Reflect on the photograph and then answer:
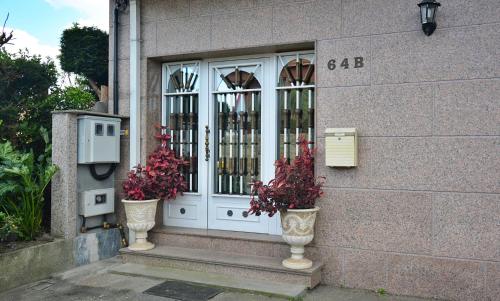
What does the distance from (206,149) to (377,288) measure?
8.62ft

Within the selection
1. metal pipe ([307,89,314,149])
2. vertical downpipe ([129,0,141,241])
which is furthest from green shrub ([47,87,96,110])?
metal pipe ([307,89,314,149])

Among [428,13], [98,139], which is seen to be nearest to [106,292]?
[98,139]

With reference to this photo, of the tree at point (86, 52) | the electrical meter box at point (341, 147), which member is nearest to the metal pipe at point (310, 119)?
the electrical meter box at point (341, 147)

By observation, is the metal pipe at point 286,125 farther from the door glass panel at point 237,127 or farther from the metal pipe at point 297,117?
the door glass panel at point 237,127

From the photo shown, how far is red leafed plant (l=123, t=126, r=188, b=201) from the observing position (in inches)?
208

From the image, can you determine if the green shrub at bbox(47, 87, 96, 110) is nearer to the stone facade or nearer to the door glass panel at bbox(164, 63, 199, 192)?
the door glass panel at bbox(164, 63, 199, 192)

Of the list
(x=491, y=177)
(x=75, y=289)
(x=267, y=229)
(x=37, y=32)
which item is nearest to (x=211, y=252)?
(x=267, y=229)

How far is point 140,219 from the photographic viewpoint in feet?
17.1

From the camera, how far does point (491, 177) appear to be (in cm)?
410

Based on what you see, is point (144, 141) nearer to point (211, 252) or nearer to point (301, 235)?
point (211, 252)

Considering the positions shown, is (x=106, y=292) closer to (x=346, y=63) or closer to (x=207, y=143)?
(x=207, y=143)

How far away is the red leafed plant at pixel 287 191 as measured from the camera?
4.39 m

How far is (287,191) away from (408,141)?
4.29ft

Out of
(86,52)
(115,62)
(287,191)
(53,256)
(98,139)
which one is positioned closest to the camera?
(287,191)
